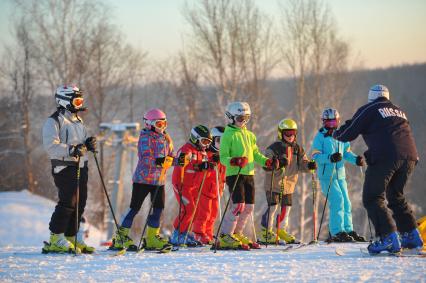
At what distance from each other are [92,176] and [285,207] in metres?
24.5

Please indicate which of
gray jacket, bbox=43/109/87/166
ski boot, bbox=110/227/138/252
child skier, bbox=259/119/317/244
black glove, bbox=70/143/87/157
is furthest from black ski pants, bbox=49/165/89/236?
child skier, bbox=259/119/317/244

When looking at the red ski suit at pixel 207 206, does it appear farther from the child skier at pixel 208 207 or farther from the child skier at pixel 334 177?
the child skier at pixel 334 177

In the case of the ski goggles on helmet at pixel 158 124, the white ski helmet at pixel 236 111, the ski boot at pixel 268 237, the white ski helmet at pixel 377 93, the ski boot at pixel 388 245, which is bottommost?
the ski boot at pixel 268 237

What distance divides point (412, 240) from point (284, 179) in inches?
120

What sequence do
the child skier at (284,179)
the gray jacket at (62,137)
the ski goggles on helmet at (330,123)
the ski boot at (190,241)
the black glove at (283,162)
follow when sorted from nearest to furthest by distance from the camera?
the gray jacket at (62,137) < the black glove at (283,162) < the ski boot at (190,241) < the child skier at (284,179) < the ski goggles on helmet at (330,123)

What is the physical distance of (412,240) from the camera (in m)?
7.66

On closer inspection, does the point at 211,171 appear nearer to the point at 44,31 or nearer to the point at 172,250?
the point at 172,250

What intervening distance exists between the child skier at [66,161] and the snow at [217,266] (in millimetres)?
389

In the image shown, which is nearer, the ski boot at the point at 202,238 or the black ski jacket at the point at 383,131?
the black ski jacket at the point at 383,131

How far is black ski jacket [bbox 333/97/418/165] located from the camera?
25.2 feet

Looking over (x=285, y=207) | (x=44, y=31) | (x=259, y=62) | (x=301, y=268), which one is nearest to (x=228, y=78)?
(x=259, y=62)

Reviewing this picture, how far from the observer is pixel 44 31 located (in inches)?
1131

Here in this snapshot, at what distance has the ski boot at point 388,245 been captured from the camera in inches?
294

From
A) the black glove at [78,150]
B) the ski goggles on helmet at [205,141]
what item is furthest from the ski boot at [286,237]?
the black glove at [78,150]
